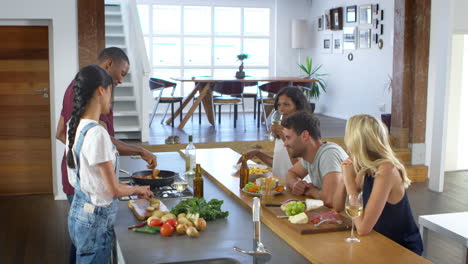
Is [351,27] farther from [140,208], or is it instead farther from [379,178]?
[140,208]

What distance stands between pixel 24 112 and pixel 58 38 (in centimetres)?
99

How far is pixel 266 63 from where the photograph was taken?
40.4 feet

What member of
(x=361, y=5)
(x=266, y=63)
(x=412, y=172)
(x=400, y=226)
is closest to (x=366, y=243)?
(x=400, y=226)

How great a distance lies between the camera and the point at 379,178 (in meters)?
2.60

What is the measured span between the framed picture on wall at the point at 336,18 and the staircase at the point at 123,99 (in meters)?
3.98

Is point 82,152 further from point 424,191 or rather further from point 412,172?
point 412,172

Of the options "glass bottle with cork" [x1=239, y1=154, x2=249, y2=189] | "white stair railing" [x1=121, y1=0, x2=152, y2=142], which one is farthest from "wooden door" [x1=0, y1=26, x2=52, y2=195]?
"glass bottle with cork" [x1=239, y1=154, x2=249, y2=189]

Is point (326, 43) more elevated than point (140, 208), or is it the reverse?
point (326, 43)

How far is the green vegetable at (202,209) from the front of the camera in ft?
8.66

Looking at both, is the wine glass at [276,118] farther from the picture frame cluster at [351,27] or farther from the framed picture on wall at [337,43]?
the framed picture on wall at [337,43]

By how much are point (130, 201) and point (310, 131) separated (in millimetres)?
1086

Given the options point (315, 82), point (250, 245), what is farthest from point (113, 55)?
point (315, 82)

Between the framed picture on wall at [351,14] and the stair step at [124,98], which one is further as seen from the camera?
the framed picture on wall at [351,14]

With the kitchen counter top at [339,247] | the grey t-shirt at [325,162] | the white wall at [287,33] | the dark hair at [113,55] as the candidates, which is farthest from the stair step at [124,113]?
the kitchen counter top at [339,247]
